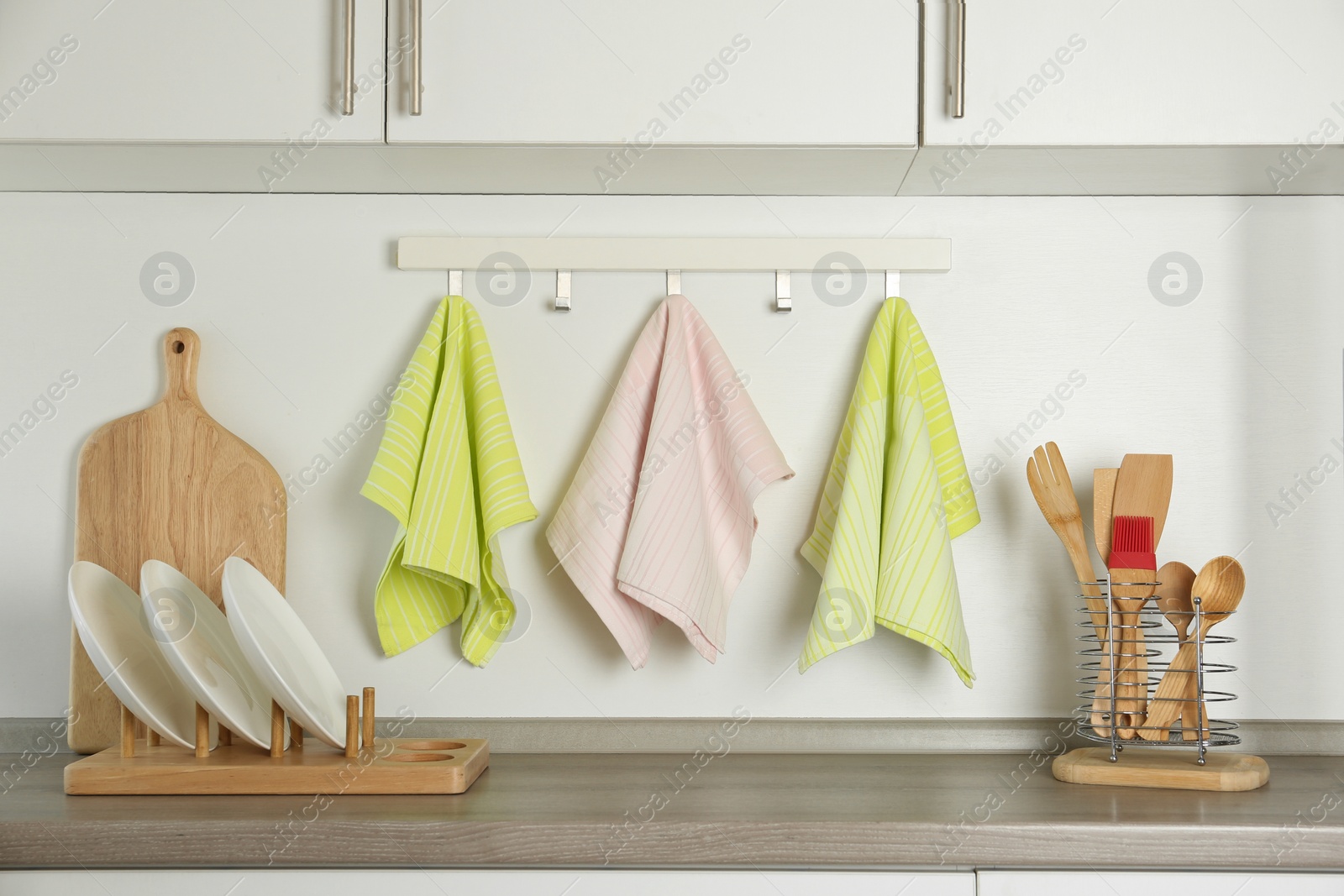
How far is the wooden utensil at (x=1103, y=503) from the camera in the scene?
1086 millimetres

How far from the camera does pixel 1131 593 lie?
3.44ft

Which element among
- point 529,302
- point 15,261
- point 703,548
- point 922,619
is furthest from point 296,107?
point 922,619

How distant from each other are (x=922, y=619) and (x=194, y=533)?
32.9 inches

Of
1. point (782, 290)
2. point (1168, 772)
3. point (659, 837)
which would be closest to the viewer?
point (659, 837)

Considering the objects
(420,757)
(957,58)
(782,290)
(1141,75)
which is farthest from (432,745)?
(1141,75)

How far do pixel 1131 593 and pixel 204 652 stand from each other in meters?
0.96

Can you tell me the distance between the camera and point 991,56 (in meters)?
1.00

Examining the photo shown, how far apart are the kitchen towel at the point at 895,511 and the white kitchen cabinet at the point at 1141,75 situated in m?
0.26

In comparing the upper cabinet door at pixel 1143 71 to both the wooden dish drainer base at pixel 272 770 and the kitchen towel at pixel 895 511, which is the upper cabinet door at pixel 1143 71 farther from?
the wooden dish drainer base at pixel 272 770

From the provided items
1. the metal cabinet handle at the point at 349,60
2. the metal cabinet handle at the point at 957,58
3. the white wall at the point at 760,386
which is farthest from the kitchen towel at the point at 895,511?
the metal cabinet handle at the point at 349,60

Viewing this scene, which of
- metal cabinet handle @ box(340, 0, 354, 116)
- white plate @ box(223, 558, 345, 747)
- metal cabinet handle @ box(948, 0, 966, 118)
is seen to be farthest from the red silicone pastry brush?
metal cabinet handle @ box(340, 0, 354, 116)

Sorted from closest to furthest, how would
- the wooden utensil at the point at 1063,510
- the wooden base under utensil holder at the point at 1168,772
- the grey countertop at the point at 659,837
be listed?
the grey countertop at the point at 659,837 < the wooden base under utensil holder at the point at 1168,772 < the wooden utensil at the point at 1063,510

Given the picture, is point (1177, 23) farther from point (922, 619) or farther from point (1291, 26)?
point (922, 619)

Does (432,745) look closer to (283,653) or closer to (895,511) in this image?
(283,653)
